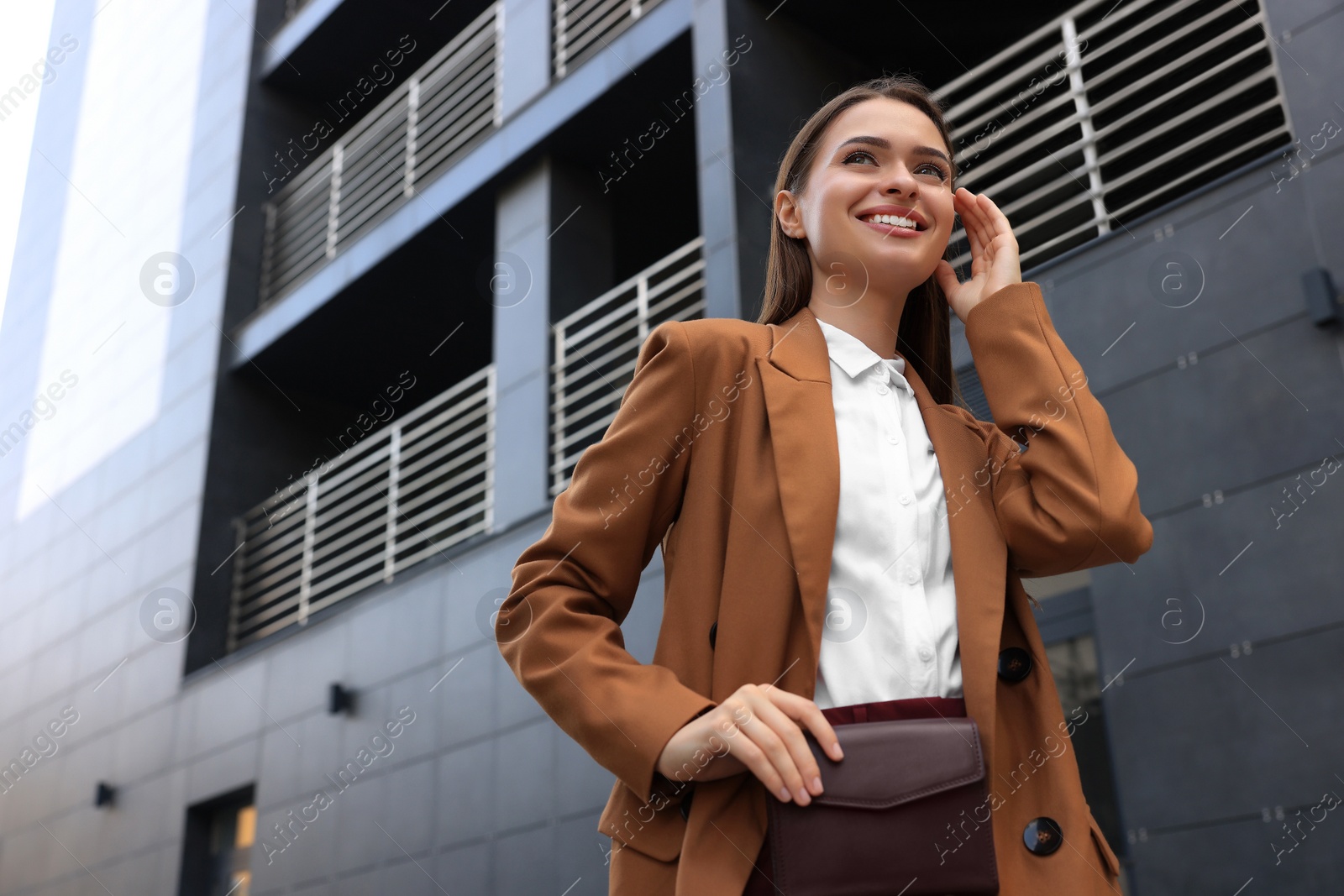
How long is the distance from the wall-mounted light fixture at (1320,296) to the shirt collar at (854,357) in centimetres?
361

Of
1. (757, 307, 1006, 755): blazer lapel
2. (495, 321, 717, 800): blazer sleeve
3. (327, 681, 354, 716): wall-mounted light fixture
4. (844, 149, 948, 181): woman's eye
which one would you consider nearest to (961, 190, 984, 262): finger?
(844, 149, 948, 181): woman's eye

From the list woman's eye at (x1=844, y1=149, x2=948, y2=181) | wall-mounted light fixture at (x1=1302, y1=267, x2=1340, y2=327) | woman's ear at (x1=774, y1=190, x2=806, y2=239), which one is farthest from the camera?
wall-mounted light fixture at (x1=1302, y1=267, x2=1340, y2=327)

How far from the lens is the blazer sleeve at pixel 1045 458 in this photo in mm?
1808

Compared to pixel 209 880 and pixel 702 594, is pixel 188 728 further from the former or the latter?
pixel 702 594

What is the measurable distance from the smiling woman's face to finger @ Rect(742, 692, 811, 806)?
923 millimetres

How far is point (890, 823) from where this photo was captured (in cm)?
146

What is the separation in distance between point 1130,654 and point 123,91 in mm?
18261

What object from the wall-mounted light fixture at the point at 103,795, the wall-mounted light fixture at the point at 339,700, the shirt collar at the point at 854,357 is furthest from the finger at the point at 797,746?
the wall-mounted light fixture at the point at 103,795

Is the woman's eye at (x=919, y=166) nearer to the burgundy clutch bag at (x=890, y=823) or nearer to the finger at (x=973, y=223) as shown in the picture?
the finger at (x=973, y=223)

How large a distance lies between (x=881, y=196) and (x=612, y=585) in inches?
33.8

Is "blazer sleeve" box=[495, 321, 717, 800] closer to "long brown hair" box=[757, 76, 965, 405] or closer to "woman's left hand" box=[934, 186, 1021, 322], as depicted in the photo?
"long brown hair" box=[757, 76, 965, 405]

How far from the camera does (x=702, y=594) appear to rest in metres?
1.76

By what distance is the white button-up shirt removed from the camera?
5.54ft

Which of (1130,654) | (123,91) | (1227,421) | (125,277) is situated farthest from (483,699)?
(123,91)
